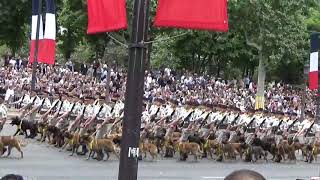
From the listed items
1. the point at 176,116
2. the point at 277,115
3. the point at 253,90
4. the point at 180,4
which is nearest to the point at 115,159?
the point at 176,116

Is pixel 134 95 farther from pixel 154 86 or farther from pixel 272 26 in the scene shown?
pixel 272 26

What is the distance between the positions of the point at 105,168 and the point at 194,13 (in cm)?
1182

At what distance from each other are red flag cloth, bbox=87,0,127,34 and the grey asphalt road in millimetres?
8460

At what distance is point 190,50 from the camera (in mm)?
52562

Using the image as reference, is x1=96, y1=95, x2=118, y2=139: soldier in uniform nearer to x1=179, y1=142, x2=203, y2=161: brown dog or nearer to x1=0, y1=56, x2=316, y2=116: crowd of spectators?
x1=179, y1=142, x2=203, y2=161: brown dog

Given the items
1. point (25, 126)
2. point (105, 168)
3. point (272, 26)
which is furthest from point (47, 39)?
point (272, 26)

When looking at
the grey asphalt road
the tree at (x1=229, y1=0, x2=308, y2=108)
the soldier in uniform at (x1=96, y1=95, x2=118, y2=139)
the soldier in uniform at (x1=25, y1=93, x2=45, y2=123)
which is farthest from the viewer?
the tree at (x1=229, y1=0, x2=308, y2=108)

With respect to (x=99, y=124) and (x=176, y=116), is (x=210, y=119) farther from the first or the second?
(x=99, y=124)

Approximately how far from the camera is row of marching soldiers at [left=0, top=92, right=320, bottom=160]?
827 inches

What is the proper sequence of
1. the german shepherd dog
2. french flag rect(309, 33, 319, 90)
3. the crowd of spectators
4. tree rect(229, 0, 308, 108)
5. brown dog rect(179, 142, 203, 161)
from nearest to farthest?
1. french flag rect(309, 33, 319, 90)
2. brown dog rect(179, 142, 203, 161)
3. the german shepherd dog
4. the crowd of spectators
5. tree rect(229, 0, 308, 108)

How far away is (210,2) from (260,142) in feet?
58.2

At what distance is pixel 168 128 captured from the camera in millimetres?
22750

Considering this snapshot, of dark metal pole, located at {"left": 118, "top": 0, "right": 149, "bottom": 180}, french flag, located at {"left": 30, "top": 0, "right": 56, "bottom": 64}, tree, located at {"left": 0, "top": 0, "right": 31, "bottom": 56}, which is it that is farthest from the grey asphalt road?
tree, located at {"left": 0, "top": 0, "right": 31, "bottom": 56}

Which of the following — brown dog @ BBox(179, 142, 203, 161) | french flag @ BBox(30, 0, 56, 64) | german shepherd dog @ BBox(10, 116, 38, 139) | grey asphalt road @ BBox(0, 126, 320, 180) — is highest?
french flag @ BBox(30, 0, 56, 64)
